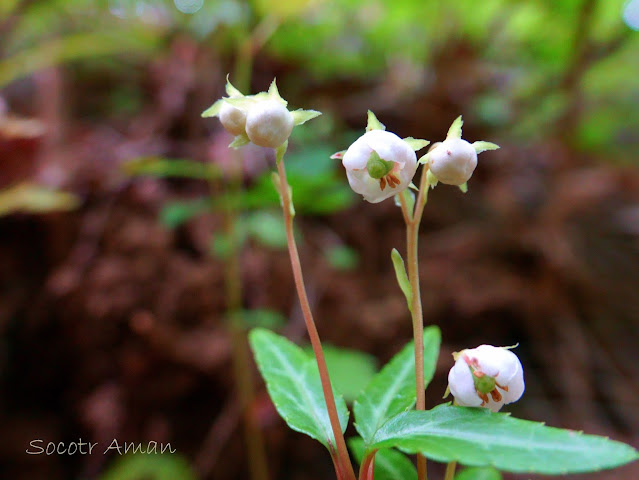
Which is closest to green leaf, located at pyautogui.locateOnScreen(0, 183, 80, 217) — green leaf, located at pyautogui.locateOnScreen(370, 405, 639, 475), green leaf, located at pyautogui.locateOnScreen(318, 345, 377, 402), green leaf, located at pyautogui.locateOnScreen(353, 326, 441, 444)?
green leaf, located at pyautogui.locateOnScreen(318, 345, 377, 402)

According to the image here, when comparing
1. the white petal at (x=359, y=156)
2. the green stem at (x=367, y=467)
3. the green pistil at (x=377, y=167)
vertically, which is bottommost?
the green stem at (x=367, y=467)

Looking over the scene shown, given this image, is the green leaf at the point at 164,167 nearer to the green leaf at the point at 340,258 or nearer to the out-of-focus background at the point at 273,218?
the out-of-focus background at the point at 273,218

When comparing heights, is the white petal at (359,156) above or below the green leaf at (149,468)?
above

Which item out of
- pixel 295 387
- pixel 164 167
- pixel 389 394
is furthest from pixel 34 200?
pixel 389 394

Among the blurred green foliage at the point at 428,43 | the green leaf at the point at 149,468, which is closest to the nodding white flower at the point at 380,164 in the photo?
the green leaf at the point at 149,468

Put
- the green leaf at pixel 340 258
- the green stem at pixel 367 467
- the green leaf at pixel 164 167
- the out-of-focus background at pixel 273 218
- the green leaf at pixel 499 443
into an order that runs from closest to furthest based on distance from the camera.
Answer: the green leaf at pixel 499 443 → the green stem at pixel 367 467 → the green leaf at pixel 164 167 → the out-of-focus background at pixel 273 218 → the green leaf at pixel 340 258

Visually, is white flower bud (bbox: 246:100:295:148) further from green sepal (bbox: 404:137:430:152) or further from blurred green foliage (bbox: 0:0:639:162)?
blurred green foliage (bbox: 0:0:639:162)
